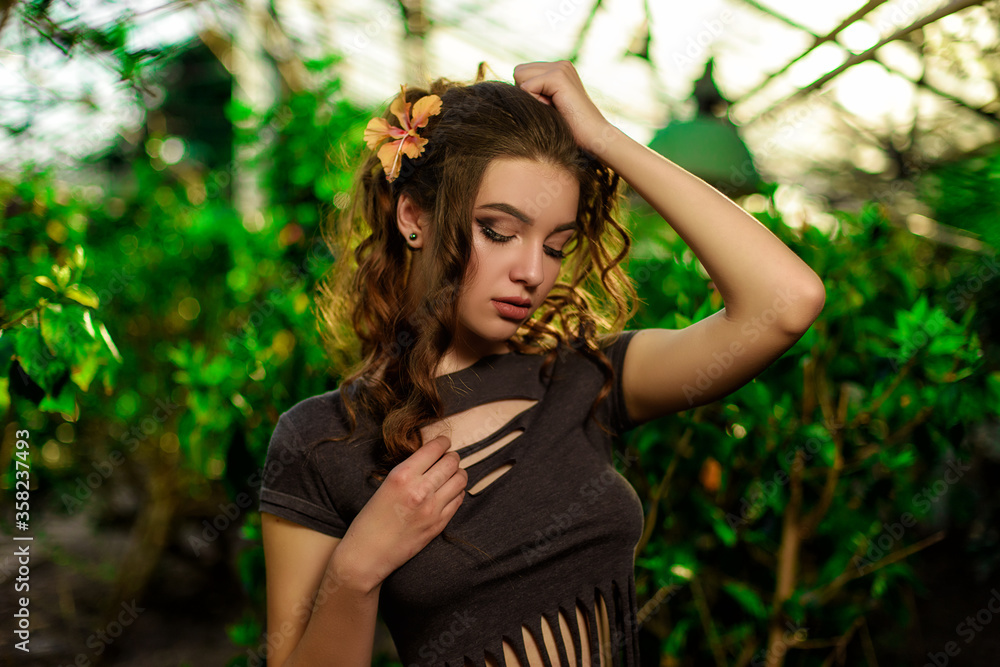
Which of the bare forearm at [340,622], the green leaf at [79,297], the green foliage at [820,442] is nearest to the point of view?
the bare forearm at [340,622]

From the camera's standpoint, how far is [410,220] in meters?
1.29

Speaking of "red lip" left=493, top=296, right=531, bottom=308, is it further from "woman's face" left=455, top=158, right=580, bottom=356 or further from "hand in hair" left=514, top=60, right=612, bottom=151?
"hand in hair" left=514, top=60, right=612, bottom=151

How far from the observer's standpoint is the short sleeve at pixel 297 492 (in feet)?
3.77

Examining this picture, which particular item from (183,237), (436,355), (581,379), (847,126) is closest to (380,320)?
(436,355)

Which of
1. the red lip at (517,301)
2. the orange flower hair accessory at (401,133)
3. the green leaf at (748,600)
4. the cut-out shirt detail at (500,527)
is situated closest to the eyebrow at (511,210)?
the red lip at (517,301)

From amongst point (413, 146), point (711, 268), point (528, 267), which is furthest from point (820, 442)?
point (413, 146)

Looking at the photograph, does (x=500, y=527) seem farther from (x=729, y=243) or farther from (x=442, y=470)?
(x=729, y=243)

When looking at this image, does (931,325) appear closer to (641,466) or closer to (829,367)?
(829,367)

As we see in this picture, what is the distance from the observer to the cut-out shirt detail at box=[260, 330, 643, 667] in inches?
Answer: 43.9

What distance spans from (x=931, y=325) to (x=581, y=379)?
3.16 feet

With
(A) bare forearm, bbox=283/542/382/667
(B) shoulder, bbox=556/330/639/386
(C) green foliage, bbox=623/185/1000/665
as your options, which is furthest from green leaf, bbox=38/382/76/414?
(C) green foliage, bbox=623/185/1000/665

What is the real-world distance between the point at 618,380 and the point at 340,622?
27.8 inches

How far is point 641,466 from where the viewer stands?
1846 millimetres

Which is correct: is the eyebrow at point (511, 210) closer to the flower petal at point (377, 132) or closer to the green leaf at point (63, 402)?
the flower petal at point (377, 132)
